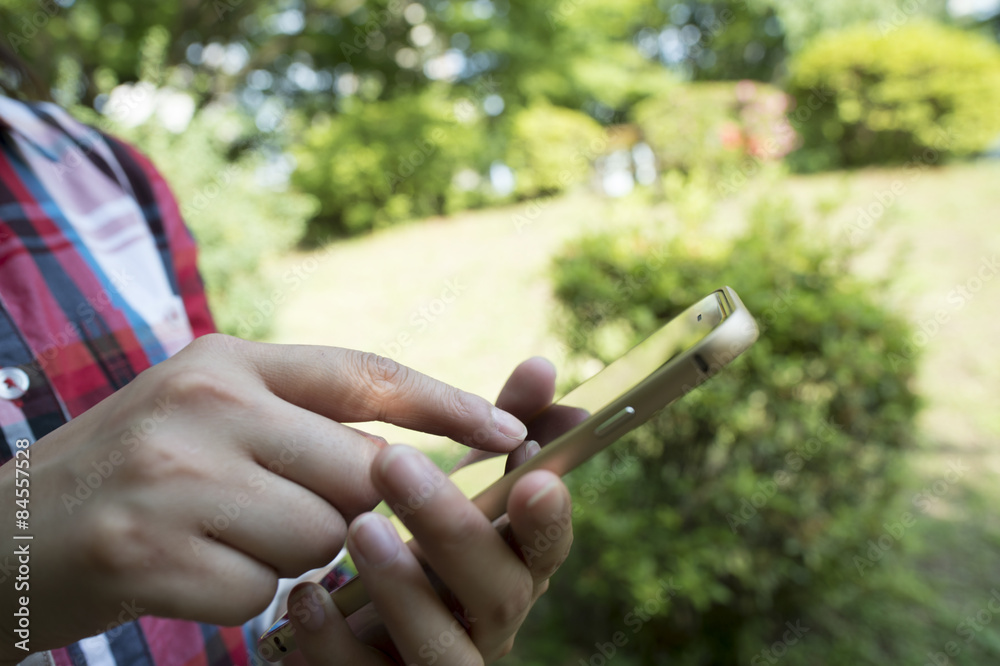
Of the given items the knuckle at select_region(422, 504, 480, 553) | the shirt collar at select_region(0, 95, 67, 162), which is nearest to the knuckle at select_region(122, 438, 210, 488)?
the knuckle at select_region(422, 504, 480, 553)

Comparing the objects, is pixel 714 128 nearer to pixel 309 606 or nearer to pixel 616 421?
pixel 616 421

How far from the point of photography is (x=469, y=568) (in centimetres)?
74

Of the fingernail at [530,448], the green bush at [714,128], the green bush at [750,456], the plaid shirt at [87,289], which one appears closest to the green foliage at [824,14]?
the green bush at [714,128]

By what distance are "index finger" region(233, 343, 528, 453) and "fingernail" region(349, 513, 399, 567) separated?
0.38ft

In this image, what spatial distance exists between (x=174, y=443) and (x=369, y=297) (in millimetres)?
8001

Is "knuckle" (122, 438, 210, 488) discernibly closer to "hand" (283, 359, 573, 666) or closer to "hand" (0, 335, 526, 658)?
"hand" (0, 335, 526, 658)

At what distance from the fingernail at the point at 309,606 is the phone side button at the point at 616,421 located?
0.42 meters

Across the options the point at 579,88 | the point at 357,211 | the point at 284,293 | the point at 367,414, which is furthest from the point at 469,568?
the point at 579,88

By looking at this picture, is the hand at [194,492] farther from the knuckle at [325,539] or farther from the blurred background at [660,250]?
the blurred background at [660,250]

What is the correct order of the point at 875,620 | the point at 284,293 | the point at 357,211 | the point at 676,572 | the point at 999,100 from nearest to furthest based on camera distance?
the point at 676,572, the point at 875,620, the point at 284,293, the point at 999,100, the point at 357,211

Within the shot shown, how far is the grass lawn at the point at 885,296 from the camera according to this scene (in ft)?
10.4

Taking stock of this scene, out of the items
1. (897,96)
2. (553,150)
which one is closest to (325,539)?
(553,150)

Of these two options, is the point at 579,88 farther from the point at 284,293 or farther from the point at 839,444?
the point at 839,444

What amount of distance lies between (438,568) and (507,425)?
198mm
